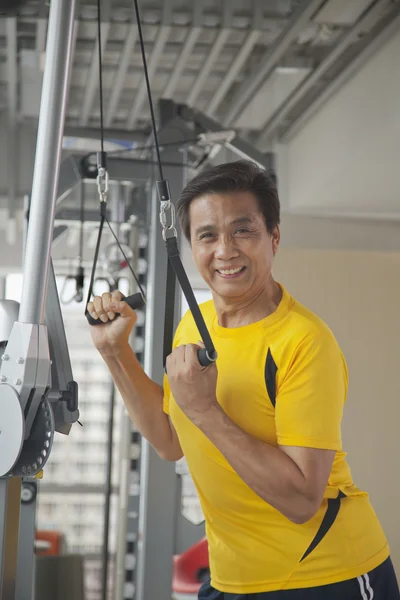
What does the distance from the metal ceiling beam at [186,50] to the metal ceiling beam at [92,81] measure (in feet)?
1.63

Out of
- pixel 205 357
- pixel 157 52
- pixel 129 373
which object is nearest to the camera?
pixel 205 357

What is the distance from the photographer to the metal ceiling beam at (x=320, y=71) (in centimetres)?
461

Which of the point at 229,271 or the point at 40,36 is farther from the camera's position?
the point at 40,36

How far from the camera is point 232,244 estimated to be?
5.78ft

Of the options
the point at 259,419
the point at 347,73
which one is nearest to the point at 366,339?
the point at 347,73

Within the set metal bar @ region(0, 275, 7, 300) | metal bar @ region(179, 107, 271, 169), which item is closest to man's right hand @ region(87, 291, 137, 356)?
metal bar @ region(179, 107, 271, 169)

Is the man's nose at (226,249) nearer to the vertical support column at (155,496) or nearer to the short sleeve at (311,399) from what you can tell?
the short sleeve at (311,399)

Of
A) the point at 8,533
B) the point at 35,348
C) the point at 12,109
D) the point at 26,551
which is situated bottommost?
the point at 26,551

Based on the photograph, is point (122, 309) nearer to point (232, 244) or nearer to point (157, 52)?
point (232, 244)

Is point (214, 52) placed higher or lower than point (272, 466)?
higher

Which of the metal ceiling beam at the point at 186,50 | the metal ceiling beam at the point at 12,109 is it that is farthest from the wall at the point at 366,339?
the metal ceiling beam at the point at 12,109

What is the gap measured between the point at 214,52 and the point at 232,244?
12.1ft

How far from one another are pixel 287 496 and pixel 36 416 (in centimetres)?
51

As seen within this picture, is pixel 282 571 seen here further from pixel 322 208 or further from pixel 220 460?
pixel 322 208
